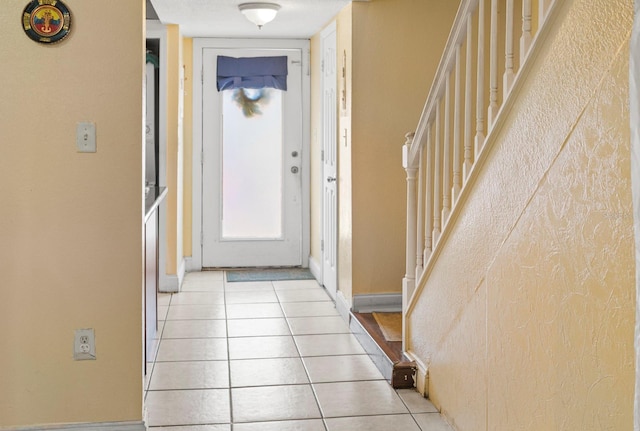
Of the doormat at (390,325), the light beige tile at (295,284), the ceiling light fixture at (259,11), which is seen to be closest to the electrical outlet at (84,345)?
the doormat at (390,325)

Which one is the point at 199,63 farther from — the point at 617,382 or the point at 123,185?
the point at 617,382

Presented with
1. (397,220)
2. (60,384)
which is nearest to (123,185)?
(60,384)

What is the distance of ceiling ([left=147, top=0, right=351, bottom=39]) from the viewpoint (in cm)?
514

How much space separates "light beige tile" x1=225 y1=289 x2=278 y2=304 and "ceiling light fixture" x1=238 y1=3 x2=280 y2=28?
1.98 metres

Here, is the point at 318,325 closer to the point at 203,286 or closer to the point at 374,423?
the point at 203,286

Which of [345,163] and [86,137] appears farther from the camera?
[345,163]

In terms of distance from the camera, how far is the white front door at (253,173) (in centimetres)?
696

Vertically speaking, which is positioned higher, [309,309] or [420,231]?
[420,231]

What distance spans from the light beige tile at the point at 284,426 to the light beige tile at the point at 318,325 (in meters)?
1.53

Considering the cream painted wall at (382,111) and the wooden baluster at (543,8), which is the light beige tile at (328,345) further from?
the wooden baluster at (543,8)

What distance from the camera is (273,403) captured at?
360cm

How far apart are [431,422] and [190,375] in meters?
1.32

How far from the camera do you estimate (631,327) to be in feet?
6.16

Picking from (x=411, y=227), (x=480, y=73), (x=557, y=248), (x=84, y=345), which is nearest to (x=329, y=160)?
(x=411, y=227)
